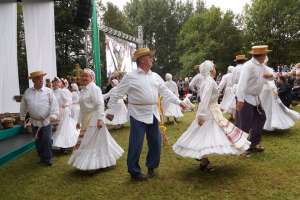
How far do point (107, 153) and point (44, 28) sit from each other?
7453 mm

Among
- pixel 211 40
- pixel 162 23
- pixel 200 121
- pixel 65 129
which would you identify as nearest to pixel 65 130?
pixel 65 129

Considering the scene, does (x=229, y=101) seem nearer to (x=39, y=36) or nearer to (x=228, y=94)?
(x=228, y=94)

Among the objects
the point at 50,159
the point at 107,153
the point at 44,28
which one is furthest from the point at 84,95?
the point at 44,28

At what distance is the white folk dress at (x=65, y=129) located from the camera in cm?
798

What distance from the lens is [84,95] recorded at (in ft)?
19.8

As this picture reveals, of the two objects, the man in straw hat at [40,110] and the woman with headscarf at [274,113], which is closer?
the man in straw hat at [40,110]

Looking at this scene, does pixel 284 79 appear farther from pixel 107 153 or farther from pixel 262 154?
pixel 107 153

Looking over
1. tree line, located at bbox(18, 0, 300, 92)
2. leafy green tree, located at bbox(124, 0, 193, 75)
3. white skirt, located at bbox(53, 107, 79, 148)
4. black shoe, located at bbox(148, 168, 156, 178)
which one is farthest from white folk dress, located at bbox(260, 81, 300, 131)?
leafy green tree, located at bbox(124, 0, 193, 75)

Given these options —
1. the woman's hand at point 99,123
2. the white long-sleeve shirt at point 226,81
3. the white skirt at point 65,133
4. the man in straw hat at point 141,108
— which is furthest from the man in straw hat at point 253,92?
the white long-sleeve shirt at point 226,81

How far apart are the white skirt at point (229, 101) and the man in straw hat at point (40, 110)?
217 inches

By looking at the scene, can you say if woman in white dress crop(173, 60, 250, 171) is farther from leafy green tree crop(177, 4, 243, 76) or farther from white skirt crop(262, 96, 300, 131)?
leafy green tree crop(177, 4, 243, 76)

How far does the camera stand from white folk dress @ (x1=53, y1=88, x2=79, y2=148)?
7.98 m

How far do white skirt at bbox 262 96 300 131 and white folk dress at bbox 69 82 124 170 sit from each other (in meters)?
3.83

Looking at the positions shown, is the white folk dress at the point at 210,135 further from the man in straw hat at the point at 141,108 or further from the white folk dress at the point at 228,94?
the white folk dress at the point at 228,94
